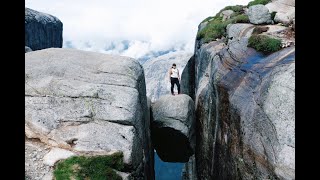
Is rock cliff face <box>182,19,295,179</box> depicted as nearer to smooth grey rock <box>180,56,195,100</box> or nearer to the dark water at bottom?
smooth grey rock <box>180,56,195,100</box>

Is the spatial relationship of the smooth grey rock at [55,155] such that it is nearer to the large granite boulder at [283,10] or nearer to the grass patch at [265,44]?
the grass patch at [265,44]

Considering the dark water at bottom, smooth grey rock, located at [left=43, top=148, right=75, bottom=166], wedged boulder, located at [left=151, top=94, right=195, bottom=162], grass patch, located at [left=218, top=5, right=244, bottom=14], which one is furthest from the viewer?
the dark water at bottom

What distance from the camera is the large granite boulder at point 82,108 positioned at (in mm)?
13648

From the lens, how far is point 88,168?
12.7 meters

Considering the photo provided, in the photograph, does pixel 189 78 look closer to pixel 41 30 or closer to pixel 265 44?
pixel 265 44

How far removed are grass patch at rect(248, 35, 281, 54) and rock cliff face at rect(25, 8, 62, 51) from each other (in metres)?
70.3

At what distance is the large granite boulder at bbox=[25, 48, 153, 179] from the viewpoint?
44.8ft

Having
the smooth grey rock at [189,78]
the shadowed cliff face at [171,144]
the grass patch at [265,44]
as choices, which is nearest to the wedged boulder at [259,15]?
the grass patch at [265,44]

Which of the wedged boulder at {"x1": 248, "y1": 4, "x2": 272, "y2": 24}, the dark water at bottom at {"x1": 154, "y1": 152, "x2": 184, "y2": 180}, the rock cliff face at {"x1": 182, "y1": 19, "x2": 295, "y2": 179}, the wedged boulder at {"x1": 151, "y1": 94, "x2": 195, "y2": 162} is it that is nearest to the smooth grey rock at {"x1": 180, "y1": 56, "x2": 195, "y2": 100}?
the wedged boulder at {"x1": 248, "y1": 4, "x2": 272, "y2": 24}
